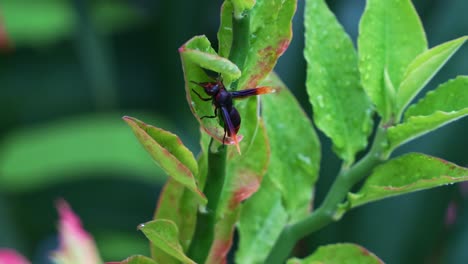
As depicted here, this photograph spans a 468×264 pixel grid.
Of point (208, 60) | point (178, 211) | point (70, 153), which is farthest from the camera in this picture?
point (70, 153)

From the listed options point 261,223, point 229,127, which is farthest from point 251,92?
point 261,223

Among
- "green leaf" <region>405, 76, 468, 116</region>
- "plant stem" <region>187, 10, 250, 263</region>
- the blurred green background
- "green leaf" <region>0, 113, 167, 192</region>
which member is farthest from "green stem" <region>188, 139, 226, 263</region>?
"green leaf" <region>0, 113, 167, 192</region>

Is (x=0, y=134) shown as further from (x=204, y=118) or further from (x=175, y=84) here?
(x=204, y=118)

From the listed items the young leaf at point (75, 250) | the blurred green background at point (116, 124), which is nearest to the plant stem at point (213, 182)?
the young leaf at point (75, 250)

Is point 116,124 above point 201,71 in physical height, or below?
below

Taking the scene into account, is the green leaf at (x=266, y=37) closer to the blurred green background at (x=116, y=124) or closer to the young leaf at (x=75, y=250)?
the young leaf at (x=75, y=250)

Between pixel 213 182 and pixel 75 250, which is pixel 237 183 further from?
pixel 75 250
